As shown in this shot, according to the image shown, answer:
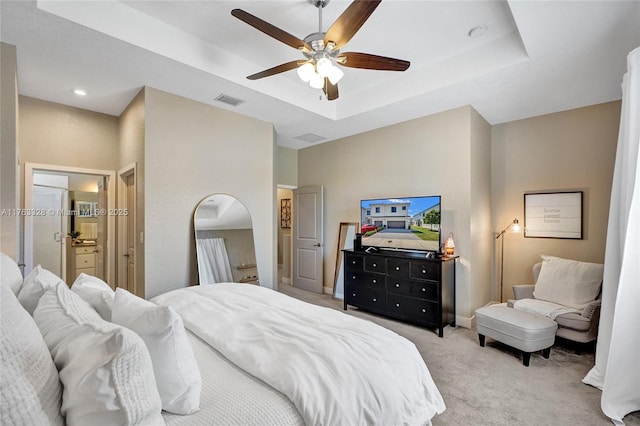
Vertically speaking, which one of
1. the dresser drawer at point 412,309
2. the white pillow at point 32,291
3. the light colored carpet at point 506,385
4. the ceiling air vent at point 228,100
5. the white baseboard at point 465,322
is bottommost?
the light colored carpet at point 506,385

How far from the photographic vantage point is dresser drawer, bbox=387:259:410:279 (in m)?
3.76

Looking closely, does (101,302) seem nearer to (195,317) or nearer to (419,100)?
(195,317)

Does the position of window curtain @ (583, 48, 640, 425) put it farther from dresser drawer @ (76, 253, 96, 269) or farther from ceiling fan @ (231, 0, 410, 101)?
dresser drawer @ (76, 253, 96, 269)

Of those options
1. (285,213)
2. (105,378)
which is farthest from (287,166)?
(105,378)

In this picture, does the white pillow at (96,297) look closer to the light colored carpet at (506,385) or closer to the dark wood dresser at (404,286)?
the light colored carpet at (506,385)

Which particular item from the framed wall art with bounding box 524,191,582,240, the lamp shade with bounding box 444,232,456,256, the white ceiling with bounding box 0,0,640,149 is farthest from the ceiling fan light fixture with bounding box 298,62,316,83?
the framed wall art with bounding box 524,191,582,240

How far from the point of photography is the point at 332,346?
1463 mm

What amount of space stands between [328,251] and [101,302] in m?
4.14

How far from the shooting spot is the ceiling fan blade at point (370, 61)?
227cm

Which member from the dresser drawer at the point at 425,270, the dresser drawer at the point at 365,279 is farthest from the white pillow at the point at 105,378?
the dresser drawer at the point at 365,279

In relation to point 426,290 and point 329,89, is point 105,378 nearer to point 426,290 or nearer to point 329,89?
point 329,89

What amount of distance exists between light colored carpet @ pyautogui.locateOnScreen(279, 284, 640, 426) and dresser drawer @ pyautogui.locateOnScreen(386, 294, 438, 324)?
21 centimetres

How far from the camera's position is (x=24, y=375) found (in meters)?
0.73

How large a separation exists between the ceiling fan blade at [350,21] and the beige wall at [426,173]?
230 cm
